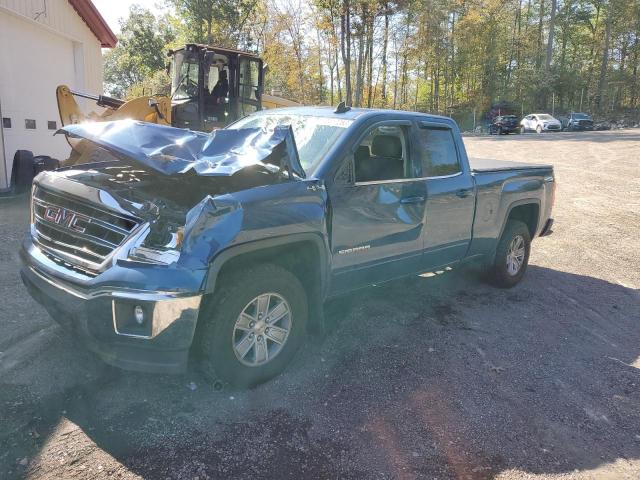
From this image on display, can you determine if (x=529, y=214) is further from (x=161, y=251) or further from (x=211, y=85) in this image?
(x=211, y=85)

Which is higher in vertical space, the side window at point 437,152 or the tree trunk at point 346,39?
the tree trunk at point 346,39

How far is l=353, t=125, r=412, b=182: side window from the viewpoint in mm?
4312

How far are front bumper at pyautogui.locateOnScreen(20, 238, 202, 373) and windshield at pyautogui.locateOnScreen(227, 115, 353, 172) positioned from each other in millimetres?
1485

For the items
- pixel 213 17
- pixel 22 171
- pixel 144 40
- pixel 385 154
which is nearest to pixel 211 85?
pixel 22 171

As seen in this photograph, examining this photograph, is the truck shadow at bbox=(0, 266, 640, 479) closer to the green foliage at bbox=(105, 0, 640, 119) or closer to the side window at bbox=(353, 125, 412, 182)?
the side window at bbox=(353, 125, 412, 182)

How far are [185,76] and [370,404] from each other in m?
10.0

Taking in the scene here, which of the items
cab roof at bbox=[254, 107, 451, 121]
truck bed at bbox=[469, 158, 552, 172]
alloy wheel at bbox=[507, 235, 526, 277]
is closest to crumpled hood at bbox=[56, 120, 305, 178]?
cab roof at bbox=[254, 107, 451, 121]

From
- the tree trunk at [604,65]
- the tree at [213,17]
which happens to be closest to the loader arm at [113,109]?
the tree at [213,17]

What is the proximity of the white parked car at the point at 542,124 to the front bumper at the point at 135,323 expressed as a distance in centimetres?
3665

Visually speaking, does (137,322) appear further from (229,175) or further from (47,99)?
(47,99)

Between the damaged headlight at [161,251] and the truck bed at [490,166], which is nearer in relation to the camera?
the damaged headlight at [161,251]

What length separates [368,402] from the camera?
3475mm

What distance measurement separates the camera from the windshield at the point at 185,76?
11398mm

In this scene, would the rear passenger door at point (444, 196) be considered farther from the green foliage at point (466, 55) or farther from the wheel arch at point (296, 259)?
the green foliage at point (466, 55)
